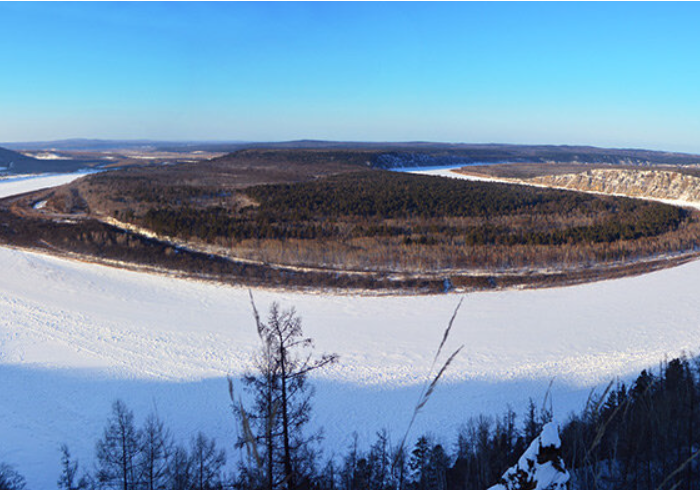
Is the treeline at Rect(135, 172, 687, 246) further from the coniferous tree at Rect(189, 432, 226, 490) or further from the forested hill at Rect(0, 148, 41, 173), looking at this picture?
Answer: the forested hill at Rect(0, 148, 41, 173)

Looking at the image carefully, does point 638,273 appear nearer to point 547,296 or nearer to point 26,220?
point 547,296

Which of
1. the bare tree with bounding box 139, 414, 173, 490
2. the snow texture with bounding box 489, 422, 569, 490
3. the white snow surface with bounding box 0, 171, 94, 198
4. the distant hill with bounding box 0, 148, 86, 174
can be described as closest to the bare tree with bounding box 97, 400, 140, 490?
the bare tree with bounding box 139, 414, 173, 490

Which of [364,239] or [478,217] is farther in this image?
[478,217]

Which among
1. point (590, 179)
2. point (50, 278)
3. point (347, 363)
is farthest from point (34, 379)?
point (590, 179)

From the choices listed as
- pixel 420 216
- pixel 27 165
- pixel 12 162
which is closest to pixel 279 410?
pixel 420 216

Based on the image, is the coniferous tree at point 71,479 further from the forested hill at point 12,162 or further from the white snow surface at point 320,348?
the forested hill at point 12,162
